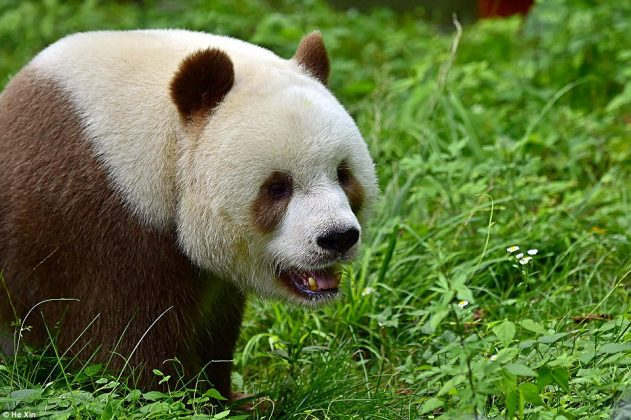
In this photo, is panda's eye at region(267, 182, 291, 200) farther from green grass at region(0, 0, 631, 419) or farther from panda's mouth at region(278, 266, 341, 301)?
green grass at region(0, 0, 631, 419)

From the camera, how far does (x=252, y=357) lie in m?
5.22

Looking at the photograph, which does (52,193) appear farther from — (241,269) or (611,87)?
(611,87)

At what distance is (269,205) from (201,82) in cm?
53

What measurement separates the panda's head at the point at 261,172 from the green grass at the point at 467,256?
20.4 inches

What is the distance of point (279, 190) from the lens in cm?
400

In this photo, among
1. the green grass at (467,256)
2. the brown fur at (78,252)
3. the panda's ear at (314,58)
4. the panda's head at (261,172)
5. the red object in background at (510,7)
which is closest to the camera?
the green grass at (467,256)

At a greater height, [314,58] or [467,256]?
[314,58]

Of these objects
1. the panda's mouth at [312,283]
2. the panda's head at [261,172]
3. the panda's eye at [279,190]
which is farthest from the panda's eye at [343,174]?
the panda's mouth at [312,283]

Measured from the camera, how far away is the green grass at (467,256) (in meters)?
3.80

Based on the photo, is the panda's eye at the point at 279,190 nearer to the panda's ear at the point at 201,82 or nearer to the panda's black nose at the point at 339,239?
the panda's black nose at the point at 339,239

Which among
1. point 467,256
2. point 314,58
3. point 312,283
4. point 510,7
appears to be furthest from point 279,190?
point 510,7

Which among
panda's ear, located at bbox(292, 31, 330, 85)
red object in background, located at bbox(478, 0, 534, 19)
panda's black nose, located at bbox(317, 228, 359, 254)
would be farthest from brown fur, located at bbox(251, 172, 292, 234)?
red object in background, located at bbox(478, 0, 534, 19)

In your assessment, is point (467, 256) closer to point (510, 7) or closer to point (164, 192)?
point (164, 192)

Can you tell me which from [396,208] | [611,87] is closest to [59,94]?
[396,208]
